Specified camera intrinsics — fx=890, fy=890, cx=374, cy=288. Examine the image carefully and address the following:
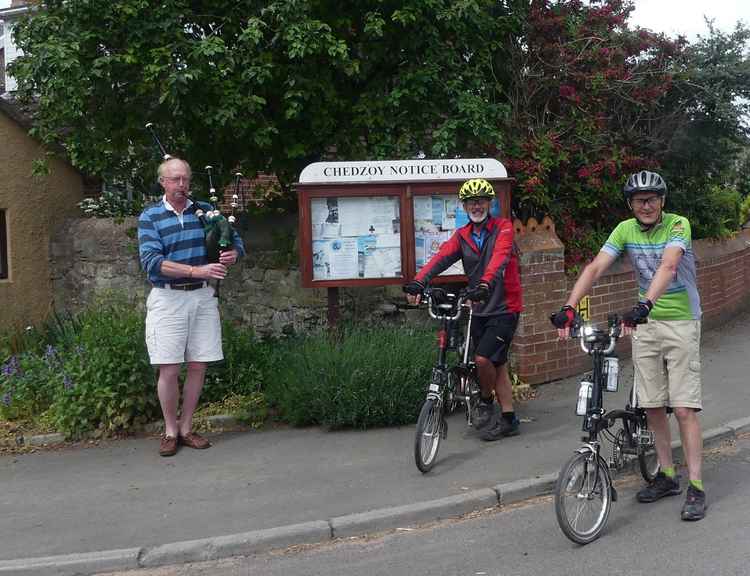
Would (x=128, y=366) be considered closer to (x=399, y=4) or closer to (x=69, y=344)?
(x=69, y=344)

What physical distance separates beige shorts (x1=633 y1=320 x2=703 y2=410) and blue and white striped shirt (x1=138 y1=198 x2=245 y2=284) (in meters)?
3.04

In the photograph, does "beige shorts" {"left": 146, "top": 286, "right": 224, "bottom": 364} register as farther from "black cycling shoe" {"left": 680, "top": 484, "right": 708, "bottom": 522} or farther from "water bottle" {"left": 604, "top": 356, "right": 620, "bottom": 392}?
"black cycling shoe" {"left": 680, "top": 484, "right": 708, "bottom": 522}

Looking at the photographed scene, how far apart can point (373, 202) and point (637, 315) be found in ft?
11.3

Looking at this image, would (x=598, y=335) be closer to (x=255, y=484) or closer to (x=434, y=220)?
(x=255, y=484)

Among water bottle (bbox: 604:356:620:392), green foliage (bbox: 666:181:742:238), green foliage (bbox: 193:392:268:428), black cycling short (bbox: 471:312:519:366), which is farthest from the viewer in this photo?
green foliage (bbox: 666:181:742:238)

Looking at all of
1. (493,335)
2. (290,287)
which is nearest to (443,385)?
(493,335)

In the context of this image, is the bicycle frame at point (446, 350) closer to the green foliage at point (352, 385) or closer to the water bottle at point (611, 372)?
the green foliage at point (352, 385)

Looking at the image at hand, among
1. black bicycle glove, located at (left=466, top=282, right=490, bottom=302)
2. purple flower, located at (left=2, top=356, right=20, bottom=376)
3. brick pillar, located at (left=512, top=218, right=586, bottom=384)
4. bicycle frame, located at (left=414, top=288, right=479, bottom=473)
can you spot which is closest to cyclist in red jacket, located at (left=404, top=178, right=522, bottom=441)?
bicycle frame, located at (left=414, top=288, right=479, bottom=473)

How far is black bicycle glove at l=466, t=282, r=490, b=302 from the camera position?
234 inches

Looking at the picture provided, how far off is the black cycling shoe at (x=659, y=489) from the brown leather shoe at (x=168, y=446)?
3280 mm

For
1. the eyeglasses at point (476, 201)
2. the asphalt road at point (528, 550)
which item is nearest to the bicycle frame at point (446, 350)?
the eyeglasses at point (476, 201)

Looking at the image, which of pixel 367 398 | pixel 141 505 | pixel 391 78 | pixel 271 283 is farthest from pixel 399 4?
pixel 141 505

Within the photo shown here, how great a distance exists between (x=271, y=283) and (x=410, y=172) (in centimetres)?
239

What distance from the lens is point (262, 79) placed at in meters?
8.29
